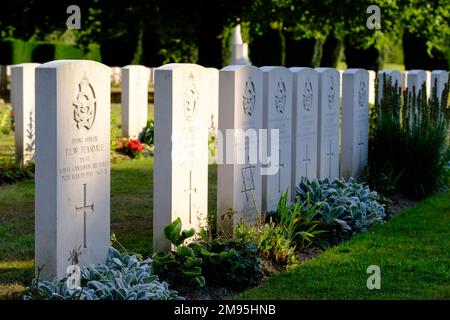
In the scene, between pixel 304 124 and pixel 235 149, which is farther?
pixel 304 124

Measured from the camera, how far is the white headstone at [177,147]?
6520mm

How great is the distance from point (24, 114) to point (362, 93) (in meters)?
4.22

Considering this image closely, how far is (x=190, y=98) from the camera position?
677cm

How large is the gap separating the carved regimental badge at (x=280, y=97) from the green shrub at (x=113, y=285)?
2.68m

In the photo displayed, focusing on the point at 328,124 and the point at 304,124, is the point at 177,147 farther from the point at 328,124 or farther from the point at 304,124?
the point at 328,124

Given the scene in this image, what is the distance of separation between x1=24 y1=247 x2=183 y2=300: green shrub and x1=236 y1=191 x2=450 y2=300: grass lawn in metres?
0.63

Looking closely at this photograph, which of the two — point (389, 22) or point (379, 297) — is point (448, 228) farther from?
point (389, 22)

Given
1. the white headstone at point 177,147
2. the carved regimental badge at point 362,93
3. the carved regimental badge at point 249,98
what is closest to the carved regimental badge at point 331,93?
the carved regimental badge at point 362,93

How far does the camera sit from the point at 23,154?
11.4 meters

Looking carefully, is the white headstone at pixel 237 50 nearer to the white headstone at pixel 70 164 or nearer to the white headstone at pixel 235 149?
the white headstone at pixel 235 149

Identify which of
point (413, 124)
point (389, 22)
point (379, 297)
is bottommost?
point (379, 297)

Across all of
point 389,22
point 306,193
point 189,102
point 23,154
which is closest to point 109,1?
point 389,22

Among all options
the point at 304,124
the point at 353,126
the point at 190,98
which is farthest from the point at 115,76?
the point at 190,98

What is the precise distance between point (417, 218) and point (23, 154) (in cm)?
520
